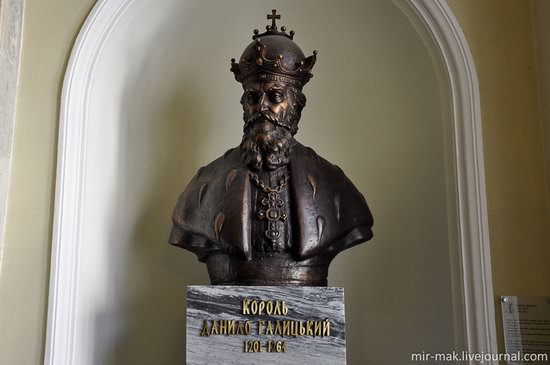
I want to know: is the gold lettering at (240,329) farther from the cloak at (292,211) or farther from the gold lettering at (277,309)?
the cloak at (292,211)

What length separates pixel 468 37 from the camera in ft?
9.59

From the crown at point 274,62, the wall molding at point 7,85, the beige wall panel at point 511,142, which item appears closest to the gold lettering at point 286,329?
the beige wall panel at point 511,142

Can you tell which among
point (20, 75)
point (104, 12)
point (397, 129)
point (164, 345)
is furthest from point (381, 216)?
point (20, 75)

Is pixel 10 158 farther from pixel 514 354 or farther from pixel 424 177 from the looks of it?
pixel 514 354

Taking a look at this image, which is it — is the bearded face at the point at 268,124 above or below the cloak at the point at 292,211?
Result: above

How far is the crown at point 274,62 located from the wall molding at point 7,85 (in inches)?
45.6

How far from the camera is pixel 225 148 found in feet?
11.7

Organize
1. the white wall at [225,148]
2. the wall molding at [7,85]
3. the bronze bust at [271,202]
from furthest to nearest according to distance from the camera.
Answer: the white wall at [225,148] → the wall molding at [7,85] → the bronze bust at [271,202]

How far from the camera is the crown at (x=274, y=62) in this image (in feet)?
8.70

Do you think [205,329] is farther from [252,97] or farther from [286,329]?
[252,97]

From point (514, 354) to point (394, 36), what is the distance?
5.85 feet

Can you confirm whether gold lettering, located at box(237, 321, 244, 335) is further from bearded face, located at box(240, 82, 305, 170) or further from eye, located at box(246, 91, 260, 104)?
eye, located at box(246, 91, 260, 104)

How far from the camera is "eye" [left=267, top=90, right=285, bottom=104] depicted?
266 cm

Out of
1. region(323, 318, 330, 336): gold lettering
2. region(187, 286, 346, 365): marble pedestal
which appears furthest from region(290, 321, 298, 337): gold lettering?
region(323, 318, 330, 336): gold lettering
